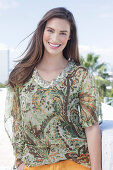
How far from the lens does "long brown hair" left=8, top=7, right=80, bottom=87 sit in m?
1.75

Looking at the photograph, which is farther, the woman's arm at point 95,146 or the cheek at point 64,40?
the cheek at point 64,40

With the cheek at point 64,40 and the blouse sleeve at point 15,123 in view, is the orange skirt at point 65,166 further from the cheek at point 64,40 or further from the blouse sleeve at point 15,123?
the cheek at point 64,40

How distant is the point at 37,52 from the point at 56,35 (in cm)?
22

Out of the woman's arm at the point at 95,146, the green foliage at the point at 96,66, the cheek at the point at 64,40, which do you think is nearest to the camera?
the woman's arm at the point at 95,146

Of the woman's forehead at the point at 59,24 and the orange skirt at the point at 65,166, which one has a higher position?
the woman's forehead at the point at 59,24

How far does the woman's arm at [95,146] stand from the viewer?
5.23 feet

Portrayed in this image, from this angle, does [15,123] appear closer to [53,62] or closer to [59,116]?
[59,116]

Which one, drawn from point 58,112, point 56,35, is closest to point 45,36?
point 56,35

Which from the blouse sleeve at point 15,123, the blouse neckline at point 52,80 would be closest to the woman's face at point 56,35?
the blouse neckline at point 52,80

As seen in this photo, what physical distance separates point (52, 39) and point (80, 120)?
1.69 ft

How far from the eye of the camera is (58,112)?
1632 mm

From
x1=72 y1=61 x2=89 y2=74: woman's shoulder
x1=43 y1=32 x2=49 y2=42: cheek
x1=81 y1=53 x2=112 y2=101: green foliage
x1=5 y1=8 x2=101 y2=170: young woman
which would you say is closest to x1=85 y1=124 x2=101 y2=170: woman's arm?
x1=5 y1=8 x2=101 y2=170: young woman

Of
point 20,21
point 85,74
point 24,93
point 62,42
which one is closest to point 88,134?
point 85,74

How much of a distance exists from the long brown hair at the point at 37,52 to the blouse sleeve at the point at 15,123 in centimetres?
9
